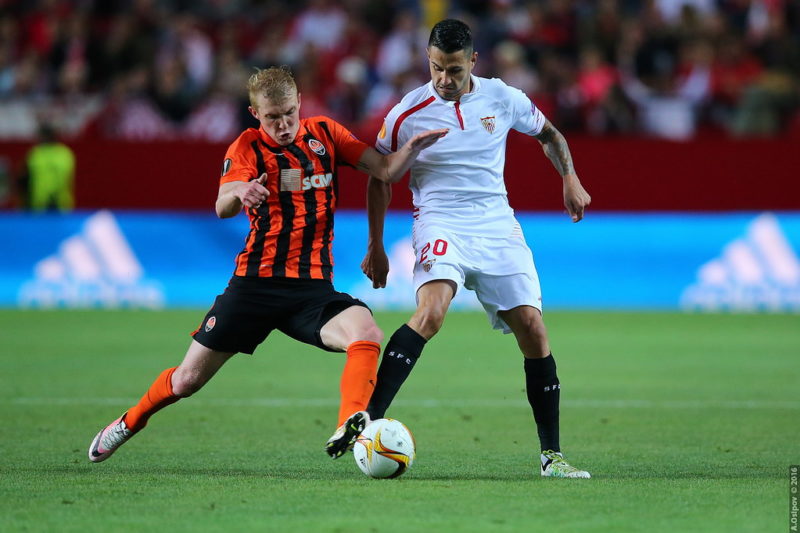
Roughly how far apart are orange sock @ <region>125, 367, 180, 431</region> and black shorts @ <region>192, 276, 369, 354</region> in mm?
315

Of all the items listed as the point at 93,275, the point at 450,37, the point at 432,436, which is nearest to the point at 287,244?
the point at 450,37

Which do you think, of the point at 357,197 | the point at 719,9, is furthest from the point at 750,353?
the point at 719,9

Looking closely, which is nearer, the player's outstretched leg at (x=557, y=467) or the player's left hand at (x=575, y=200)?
the player's outstretched leg at (x=557, y=467)

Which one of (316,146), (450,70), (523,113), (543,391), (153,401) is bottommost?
(153,401)

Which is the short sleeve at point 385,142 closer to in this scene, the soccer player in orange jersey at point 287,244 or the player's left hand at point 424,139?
the soccer player in orange jersey at point 287,244

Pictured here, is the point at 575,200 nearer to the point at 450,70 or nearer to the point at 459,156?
the point at 459,156

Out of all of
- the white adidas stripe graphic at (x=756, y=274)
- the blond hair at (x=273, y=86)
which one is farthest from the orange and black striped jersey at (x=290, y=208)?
the white adidas stripe graphic at (x=756, y=274)

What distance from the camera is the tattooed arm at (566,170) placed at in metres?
6.44

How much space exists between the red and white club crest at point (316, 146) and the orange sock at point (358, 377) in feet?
3.10

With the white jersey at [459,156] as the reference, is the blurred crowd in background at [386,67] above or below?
above

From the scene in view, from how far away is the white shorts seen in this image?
20.0 feet

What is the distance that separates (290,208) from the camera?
6.08 meters

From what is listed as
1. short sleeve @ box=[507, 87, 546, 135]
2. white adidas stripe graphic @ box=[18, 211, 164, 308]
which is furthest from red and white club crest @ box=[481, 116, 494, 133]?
white adidas stripe graphic @ box=[18, 211, 164, 308]

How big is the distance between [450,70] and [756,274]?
9620 mm
